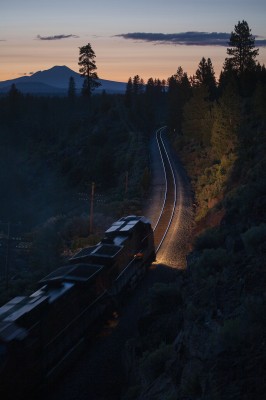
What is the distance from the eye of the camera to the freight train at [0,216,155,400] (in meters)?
11.7

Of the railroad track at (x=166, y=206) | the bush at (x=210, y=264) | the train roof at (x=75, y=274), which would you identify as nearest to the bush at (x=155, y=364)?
the bush at (x=210, y=264)

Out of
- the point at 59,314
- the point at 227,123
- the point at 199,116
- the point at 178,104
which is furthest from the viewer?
the point at 178,104

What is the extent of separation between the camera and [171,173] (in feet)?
186

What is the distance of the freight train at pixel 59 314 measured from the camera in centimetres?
1171

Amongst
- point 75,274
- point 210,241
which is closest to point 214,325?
point 75,274

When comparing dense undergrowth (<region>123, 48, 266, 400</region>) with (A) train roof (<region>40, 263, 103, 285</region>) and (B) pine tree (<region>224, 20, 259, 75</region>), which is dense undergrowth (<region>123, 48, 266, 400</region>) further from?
(B) pine tree (<region>224, 20, 259, 75</region>)

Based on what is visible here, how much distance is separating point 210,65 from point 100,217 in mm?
60050

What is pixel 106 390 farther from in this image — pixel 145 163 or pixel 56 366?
pixel 145 163

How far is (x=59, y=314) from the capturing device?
13891 millimetres

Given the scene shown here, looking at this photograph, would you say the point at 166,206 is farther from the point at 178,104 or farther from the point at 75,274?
the point at 178,104

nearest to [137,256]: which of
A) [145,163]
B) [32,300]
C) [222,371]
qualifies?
[32,300]

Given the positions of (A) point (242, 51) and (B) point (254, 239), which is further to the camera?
(A) point (242, 51)

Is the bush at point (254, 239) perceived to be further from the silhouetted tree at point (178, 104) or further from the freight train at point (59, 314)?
the silhouetted tree at point (178, 104)

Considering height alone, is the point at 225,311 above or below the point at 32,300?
above
